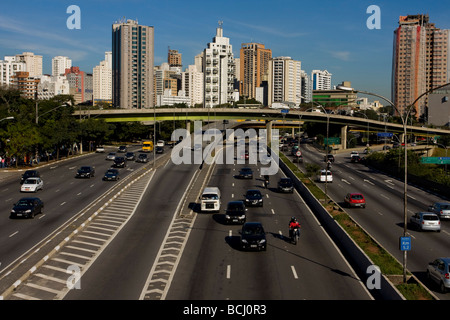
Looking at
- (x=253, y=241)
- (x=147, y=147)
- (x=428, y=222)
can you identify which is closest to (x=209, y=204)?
(x=253, y=241)

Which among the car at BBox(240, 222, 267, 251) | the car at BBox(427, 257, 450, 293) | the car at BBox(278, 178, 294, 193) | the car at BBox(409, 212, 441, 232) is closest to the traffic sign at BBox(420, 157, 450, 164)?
the car at BBox(278, 178, 294, 193)

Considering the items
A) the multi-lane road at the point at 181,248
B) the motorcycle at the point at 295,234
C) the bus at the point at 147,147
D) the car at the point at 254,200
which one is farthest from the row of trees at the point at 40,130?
the motorcycle at the point at 295,234

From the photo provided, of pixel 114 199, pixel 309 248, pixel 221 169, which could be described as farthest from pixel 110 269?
pixel 221 169

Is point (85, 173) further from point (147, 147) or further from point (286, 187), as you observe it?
point (147, 147)

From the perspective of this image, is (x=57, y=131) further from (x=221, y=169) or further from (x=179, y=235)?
(x=179, y=235)

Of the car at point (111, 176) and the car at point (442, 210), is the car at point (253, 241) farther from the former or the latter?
the car at point (111, 176)
